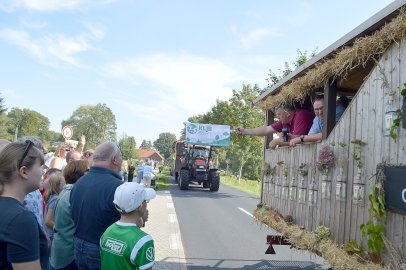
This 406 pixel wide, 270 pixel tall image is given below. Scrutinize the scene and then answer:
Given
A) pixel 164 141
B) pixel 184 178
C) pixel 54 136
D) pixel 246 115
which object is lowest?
pixel 184 178

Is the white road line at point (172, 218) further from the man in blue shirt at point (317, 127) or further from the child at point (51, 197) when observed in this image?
the man in blue shirt at point (317, 127)

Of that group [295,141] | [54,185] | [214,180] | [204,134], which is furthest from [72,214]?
[204,134]

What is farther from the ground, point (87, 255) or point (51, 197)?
point (51, 197)

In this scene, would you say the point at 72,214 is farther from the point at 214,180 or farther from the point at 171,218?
the point at 214,180

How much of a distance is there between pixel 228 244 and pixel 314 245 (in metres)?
5.31

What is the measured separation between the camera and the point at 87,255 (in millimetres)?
3455

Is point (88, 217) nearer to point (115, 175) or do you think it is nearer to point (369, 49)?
point (115, 175)

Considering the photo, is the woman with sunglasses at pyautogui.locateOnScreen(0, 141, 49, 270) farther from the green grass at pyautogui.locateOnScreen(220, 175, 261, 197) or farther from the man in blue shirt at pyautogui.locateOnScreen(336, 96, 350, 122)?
the green grass at pyautogui.locateOnScreen(220, 175, 261, 197)

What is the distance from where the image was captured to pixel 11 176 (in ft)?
7.02

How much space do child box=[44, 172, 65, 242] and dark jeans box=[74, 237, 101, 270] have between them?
0.98 meters

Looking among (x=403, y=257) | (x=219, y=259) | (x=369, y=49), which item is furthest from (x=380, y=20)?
(x=219, y=259)

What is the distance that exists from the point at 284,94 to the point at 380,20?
1.97 metres

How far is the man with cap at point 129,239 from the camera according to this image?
2.70 metres

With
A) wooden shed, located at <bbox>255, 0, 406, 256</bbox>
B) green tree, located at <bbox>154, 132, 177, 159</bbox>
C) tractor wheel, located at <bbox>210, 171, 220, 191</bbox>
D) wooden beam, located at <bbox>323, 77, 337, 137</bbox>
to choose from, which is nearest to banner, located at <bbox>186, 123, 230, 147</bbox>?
tractor wheel, located at <bbox>210, 171, 220, 191</bbox>
